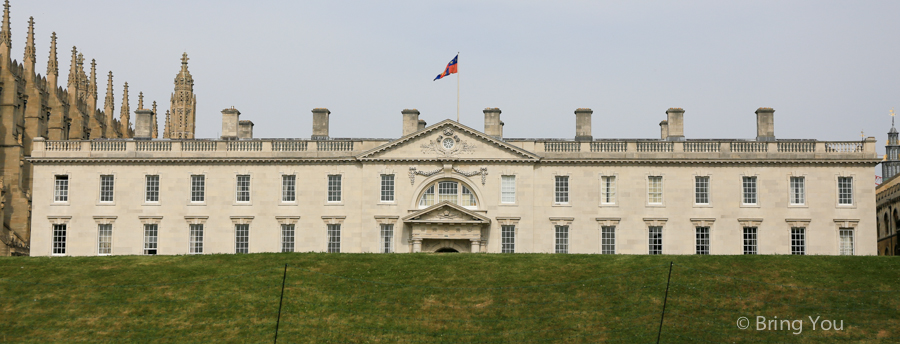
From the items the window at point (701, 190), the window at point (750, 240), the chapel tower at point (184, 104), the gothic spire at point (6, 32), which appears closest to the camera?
the window at point (750, 240)

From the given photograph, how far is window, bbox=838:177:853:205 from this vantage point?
52.4 metres

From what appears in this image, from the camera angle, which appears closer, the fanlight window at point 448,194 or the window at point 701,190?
the window at point 701,190


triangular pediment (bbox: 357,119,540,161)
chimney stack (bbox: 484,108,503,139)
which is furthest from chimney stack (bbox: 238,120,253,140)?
chimney stack (bbox: 484,108,503,139)

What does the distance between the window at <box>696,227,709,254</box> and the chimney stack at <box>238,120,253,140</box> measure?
24.8 meters

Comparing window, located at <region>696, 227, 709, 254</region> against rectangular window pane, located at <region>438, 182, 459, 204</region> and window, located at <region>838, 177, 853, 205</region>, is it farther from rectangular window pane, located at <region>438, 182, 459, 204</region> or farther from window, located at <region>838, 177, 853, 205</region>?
rectangular window pane, located at <region>438, 182, 459, 204</region>

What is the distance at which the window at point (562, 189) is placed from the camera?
53.1 metres

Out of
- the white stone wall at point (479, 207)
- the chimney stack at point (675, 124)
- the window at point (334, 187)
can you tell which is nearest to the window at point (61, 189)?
the white stone wall at point (479, 207)

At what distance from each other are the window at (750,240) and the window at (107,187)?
33.0 m

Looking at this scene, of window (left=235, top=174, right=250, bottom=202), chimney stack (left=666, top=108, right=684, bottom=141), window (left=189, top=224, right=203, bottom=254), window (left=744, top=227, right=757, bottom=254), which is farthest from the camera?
chimney stack (left=666, top=108, right=684, bottom=141)

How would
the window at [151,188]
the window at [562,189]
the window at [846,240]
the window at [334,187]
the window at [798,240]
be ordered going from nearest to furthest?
1. the window at [846,240]
2. the window at [798,240]
3. the window at [562,189]
4. the window at [334,187]
5. the window at [151,188]

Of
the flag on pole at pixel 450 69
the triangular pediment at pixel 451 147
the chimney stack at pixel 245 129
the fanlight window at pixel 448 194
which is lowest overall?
the fanlight window at pixel 448 194

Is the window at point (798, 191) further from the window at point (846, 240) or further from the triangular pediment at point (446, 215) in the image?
the triangular pediment at point (446, 215)

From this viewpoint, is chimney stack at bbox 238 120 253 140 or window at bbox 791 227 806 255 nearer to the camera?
window at bbox 791 227 806 255

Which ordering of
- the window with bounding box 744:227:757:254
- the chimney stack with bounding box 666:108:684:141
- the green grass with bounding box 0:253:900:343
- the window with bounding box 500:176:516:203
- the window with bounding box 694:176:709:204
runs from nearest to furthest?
the green grass with bounding box 0:253:900:343 < the window with bounding box 744:227:757:254 < the window with bounding box 694:176:709:204 < the window with bounding box 500:176:516:203 < the chimney stack with bounding box 666:108:684:141
